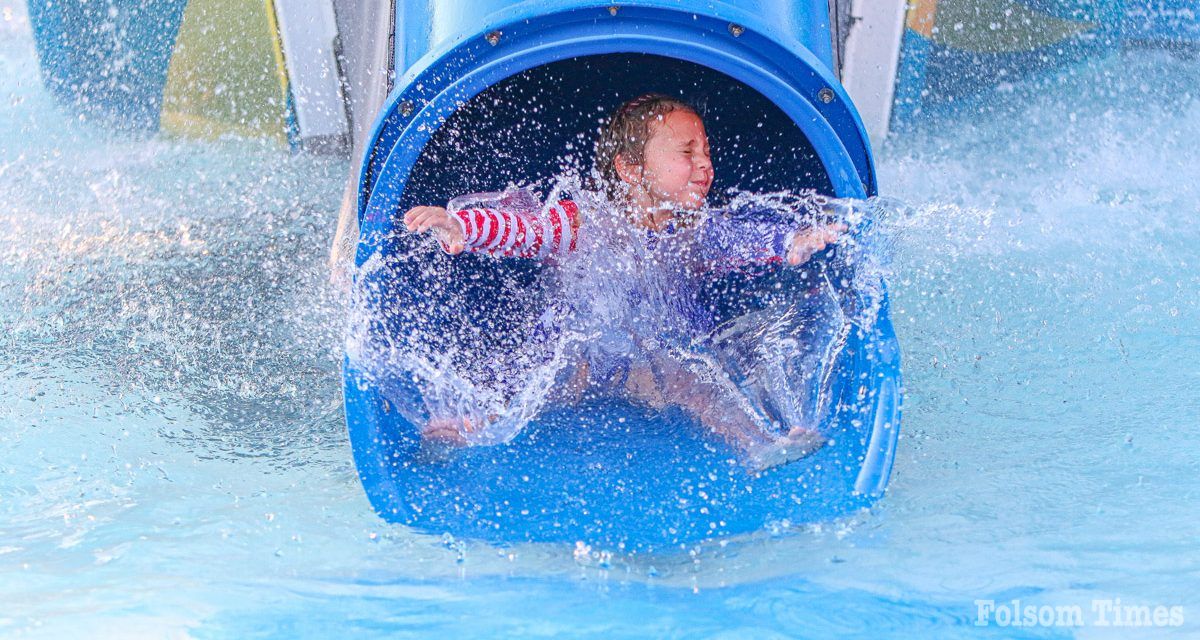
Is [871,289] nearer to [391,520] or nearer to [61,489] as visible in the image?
[391,520]

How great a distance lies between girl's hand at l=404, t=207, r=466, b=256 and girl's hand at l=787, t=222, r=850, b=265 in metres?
0.61

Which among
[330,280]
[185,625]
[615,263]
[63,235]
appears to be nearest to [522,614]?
[185,625]

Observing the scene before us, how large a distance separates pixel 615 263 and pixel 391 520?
0.74 meters

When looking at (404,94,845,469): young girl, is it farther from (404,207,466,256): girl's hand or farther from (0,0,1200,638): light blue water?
(0,0,1200,638): light blue water

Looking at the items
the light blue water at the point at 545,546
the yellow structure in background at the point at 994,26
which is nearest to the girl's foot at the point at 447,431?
the light blue water at the point at 545,546

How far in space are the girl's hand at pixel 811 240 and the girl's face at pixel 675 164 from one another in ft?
1.07

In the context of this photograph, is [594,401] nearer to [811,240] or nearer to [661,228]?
[661,228]

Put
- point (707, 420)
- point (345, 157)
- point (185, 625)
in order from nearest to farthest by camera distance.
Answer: point (185, 625)
point (707, 420)
point (345, 157)

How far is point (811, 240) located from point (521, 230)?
555 millimetres

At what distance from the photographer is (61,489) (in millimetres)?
2080

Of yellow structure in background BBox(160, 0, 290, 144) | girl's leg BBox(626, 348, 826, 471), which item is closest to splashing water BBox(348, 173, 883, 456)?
girl's leg BBox(626, 348, 826, 471)

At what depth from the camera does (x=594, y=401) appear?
7.97ft
